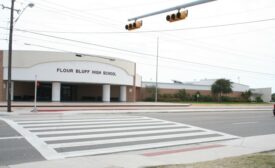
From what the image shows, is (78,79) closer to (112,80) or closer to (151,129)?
(112,80)

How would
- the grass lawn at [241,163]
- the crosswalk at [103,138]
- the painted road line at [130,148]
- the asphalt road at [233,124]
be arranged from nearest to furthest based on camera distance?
1. the grass lawn at [241,163]
2. the painted road line at [130,148]
3. the crosswalk at [103,138]
4. the asphalt road at [233,124]

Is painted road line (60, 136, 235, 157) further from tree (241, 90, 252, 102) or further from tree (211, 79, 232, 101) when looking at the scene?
tree (241, 90, 252, 102)

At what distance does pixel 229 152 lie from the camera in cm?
1123

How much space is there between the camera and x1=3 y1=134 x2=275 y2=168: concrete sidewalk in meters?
8.84

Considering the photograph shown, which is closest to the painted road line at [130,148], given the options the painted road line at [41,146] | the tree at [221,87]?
the painted road line at [41,146]

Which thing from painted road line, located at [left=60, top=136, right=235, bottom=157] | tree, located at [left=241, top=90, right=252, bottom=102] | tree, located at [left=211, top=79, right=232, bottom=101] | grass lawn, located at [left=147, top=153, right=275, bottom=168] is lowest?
painted road line, located at [left=60, top=136, right=235, bottom=157]

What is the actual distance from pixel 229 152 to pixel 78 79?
118ft

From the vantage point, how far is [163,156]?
10.3 metres

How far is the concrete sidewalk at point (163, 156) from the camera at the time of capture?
29.0 feet

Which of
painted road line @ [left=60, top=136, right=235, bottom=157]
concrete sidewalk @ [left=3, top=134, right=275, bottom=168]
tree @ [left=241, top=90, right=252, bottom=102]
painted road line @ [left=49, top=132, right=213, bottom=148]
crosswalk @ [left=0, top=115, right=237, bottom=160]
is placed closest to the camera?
concrete sidewalk @ [left=3, top=134, right=275, bottom=168]

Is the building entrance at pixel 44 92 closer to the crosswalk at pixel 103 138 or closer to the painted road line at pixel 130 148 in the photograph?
the crosswalk at pixel 103 138

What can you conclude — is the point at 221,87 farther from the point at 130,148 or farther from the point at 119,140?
the point at 130,148

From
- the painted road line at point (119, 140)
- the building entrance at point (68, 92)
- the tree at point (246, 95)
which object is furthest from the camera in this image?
the tree at point (246, 95)

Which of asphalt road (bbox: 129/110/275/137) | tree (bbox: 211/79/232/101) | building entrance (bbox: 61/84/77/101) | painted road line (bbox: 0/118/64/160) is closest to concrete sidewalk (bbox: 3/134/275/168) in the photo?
painted road line (bbox: 0/118/64/160)
